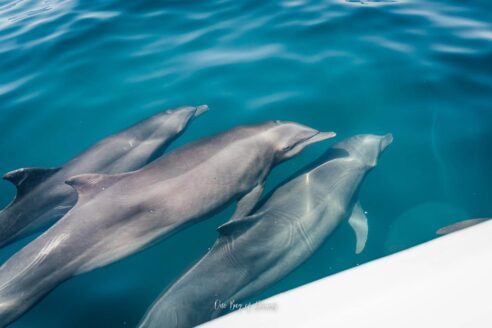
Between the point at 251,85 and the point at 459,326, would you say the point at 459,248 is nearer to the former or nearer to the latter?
the point at 459,326

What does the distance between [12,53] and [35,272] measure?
877cm

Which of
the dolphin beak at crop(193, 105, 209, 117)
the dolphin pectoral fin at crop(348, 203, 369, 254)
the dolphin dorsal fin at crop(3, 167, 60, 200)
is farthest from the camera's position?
Answer: the dolphin beak at crop(193, 105, 209, 117)

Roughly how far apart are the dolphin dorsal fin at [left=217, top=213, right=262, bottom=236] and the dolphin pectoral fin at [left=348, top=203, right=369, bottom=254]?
154 cm

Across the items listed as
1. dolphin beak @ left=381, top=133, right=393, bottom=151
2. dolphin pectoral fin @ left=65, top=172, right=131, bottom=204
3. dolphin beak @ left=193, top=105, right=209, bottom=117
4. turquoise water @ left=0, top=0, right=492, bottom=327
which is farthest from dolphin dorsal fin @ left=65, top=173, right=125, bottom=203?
dolphin beak @ left=381, top=133, right=393, bottom=151

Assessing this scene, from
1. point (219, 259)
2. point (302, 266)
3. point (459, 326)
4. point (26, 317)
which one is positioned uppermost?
point (459, 326)

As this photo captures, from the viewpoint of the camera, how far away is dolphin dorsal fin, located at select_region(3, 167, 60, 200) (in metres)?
5.74

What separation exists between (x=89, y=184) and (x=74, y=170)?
1.28m

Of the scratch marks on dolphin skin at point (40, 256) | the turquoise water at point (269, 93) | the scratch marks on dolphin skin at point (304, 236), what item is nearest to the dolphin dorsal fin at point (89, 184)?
the scratch marks on dolphin skin at point (40, 256)

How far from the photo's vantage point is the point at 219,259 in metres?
4.91

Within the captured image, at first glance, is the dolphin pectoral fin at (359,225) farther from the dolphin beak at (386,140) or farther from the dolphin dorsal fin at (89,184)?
the dolphin dorsal fin at (89,184)

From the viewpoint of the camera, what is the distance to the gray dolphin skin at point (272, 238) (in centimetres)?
461

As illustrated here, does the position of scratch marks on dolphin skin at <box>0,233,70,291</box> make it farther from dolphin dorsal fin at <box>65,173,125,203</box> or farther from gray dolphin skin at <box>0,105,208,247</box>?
gray dolphin skin at <box>0,105,208,247</box>

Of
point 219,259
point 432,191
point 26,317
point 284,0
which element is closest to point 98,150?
point 26,317

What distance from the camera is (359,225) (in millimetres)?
5836
